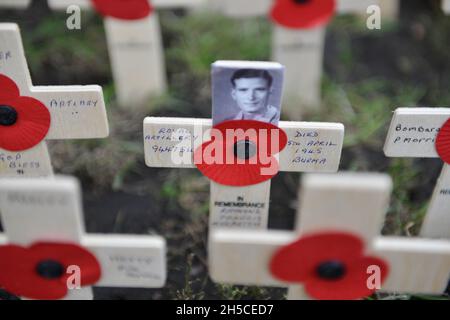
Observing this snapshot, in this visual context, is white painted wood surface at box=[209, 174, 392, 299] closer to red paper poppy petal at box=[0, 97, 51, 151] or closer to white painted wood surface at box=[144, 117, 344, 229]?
white painted wood surface at box=[144, 117, 344, 229]

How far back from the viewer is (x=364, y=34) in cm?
198

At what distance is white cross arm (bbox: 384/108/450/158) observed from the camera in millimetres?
986

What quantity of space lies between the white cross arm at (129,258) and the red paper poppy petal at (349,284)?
0.83 ft

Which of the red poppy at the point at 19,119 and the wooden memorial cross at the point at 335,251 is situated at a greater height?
the red poppy at the point at 19,119

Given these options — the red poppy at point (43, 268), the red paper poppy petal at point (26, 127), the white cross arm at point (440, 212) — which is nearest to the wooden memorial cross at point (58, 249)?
the red poppy at point (43, 268)

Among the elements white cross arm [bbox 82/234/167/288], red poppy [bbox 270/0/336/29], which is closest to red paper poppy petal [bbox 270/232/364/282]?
white cross arm [bbox 82/234/167/288]

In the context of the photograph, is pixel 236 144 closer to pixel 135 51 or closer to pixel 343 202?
pixel 343 202

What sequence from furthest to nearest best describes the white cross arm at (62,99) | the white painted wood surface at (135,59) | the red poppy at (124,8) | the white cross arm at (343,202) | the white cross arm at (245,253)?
the white painted wood surface at (135,59) < the red poppy at (124,8) < the white cross arm at (62,99) < the white cross arm at (245,253) < the white cross arm at (343,202)

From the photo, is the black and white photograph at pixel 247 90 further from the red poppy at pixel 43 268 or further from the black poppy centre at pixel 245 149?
the red poppy at pixel 43 268

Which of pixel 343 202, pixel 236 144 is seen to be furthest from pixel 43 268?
pixel 343 202

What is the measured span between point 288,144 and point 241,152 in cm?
9

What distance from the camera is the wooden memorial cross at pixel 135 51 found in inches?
57.0

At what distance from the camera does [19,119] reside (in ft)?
3.41
